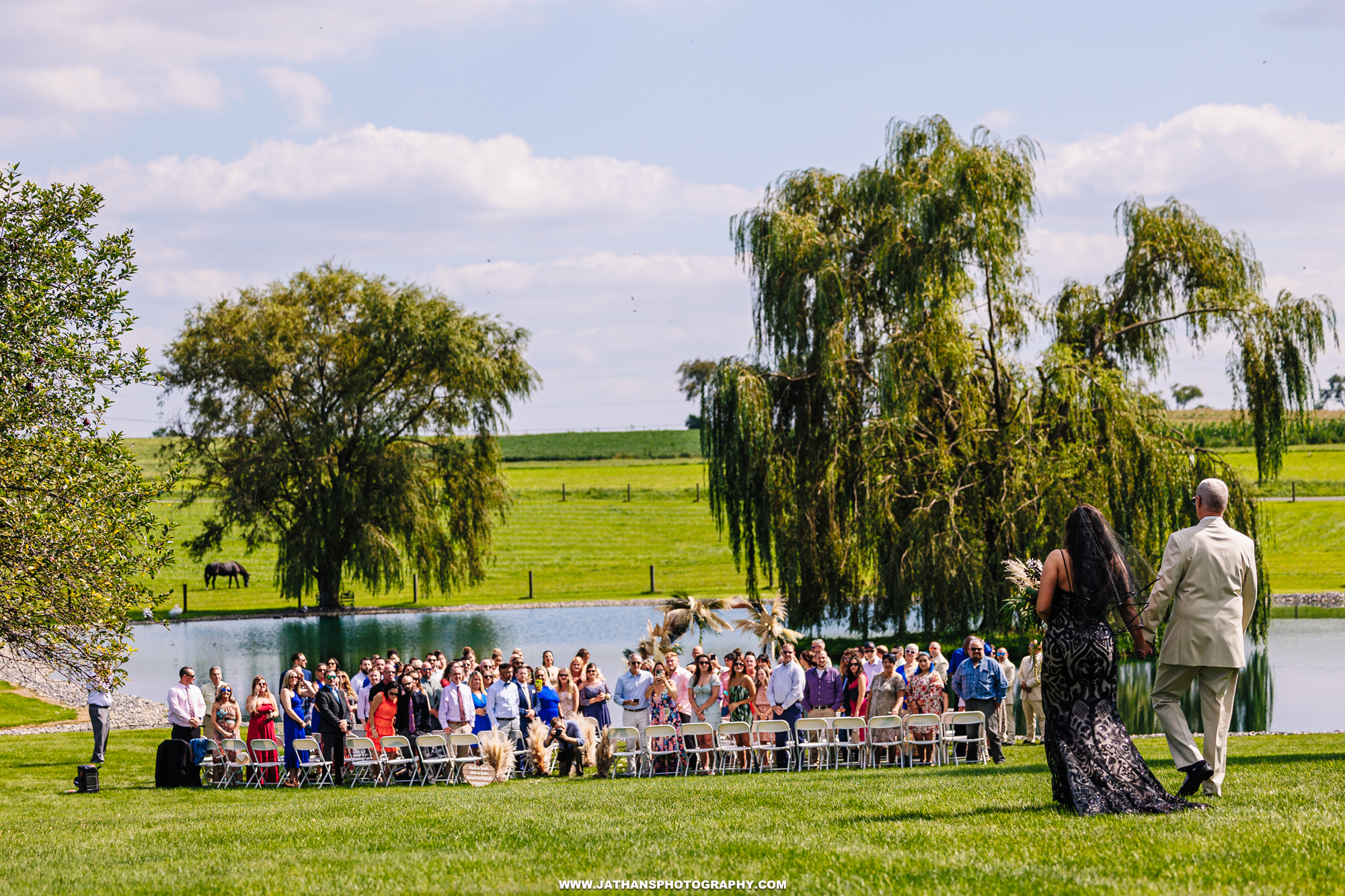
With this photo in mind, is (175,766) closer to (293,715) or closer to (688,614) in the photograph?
(293,715)

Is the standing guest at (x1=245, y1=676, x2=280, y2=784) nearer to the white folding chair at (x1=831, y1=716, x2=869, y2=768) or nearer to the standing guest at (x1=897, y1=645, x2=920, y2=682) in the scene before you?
the white folding chair at (x1=831, y1=716, x2=869, y2=768)

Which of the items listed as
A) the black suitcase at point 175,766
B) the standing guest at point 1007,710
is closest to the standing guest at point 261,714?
the black suitcase at point 175,766

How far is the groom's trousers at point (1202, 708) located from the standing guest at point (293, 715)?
11.7m

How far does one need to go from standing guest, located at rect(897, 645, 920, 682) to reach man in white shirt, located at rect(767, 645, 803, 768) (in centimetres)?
131

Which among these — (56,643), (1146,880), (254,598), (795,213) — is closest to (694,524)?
(254,598)

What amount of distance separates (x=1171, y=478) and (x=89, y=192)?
18.2m

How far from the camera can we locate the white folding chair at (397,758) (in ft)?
52.1

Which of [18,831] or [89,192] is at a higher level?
[89,192]

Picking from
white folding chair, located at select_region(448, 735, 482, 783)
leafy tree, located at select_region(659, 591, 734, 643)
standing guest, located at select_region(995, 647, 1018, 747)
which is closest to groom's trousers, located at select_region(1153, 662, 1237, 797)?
standing guest, located at select_region(995, 647, 1018, 747)

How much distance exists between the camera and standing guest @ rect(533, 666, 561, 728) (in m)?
17.0

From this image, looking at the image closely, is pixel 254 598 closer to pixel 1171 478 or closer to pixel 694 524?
pixel 694 524

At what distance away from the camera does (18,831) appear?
458 inches

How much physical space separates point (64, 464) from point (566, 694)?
24.6 feet

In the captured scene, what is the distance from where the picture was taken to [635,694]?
57.0 ft
